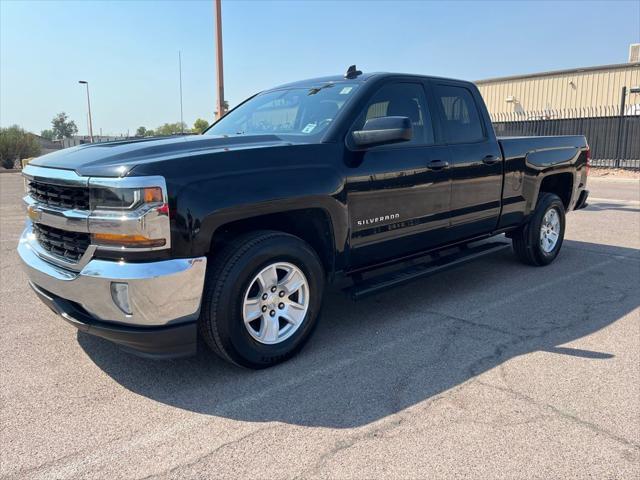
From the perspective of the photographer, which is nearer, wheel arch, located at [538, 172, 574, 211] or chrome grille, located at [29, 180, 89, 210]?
chrome grille, located at [29, 180, 89, 210]

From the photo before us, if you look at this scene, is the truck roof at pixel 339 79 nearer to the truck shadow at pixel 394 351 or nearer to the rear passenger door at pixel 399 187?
the rear passenger door at pixel 399 187

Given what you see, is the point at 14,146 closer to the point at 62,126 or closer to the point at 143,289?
the point at 143,289

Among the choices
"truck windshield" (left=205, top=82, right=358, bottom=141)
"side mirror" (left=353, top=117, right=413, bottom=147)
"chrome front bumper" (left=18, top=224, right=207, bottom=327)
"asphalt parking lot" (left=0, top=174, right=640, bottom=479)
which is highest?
"truck windshield" (left=205, top=82, right=358, bottom=141)

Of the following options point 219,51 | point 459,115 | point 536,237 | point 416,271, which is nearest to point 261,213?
point 416,271

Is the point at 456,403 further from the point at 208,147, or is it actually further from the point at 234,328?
the point at 208,147

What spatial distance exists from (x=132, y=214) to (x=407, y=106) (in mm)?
2666

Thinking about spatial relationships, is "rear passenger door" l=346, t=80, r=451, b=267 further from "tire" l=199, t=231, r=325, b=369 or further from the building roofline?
the building roofline

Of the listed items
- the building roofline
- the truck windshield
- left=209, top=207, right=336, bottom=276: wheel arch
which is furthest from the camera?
the building roofline

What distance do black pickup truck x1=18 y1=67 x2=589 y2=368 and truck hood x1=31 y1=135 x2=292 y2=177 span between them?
16 mm

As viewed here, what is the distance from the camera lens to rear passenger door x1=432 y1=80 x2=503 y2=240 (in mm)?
4812

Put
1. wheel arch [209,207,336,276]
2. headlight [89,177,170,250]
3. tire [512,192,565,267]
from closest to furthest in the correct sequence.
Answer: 1. headlight [89,177,170,250]
2. wheel arch [209,207,336,276]
3. tire [512,192,565,267]

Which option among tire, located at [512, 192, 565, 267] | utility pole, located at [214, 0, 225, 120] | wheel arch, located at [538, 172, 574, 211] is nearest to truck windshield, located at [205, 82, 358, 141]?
tire, located at [512, 192, 565, 267]

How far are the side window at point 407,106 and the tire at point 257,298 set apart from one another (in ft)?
4.55

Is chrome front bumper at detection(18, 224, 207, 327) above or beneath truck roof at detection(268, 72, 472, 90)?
beneath
